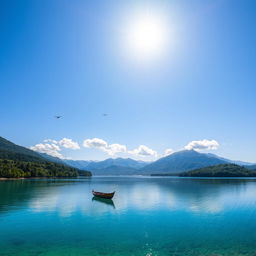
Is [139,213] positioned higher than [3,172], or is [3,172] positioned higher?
[3,172]

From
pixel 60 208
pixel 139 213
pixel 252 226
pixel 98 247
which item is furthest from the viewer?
pixel 60 208

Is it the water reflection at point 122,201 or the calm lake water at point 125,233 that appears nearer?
the calm lake water at point 125,233

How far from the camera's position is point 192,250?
25250mm

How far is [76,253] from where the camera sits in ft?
78.5

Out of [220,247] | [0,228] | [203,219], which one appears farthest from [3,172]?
[220,247]

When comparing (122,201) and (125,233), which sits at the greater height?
(122,201)

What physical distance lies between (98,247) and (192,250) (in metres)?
11.6

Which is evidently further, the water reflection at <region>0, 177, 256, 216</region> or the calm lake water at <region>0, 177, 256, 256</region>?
the water reflection at <region>0, 177, 256, 216</region>

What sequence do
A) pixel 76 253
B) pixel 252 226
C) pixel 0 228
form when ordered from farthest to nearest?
pixel 252 226 → pixel 0 228 → pixel 76 253

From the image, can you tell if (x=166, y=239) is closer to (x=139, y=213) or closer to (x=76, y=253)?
(x=76, y=253)

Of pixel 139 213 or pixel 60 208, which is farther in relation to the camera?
pixel 60 208

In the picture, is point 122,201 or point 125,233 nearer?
point 125,233

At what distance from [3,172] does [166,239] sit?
158716 mm

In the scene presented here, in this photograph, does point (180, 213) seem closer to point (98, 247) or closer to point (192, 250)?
point (192, 250)
